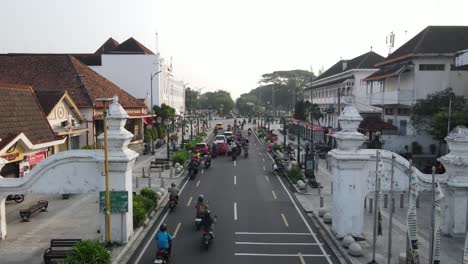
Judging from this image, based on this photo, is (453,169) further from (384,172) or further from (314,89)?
(314,89)

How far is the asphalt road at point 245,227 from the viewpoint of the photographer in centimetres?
1384

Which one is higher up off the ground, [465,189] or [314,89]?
[314,89]

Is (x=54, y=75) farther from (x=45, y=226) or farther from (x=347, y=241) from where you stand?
(x=347, y=241)

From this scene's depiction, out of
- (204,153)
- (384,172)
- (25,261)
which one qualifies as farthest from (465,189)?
(204,153)

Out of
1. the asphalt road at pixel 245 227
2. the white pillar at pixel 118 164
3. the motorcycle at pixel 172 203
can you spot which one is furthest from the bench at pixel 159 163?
the white pillar at pixel 118 164

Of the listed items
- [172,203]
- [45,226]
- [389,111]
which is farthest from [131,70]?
[45,226]

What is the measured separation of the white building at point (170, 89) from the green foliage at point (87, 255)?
2289 inches

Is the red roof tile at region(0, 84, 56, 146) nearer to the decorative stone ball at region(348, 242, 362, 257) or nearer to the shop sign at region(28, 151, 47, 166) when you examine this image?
the shop sign at region(28, 151, 47, 166)

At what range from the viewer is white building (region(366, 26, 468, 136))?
32.4 m

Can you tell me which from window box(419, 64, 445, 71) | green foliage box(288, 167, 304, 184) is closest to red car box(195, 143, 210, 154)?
green foliage box(288, 167, 304, 184)

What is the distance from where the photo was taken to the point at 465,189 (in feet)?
50.5

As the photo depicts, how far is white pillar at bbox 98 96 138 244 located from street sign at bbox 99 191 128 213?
0.17m

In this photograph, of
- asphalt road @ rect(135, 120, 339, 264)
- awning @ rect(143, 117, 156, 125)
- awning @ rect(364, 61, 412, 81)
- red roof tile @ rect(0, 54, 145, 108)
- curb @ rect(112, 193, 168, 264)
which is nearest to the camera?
curb @ rect(112, 193, 168, 264)

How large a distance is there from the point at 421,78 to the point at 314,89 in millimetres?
39410
